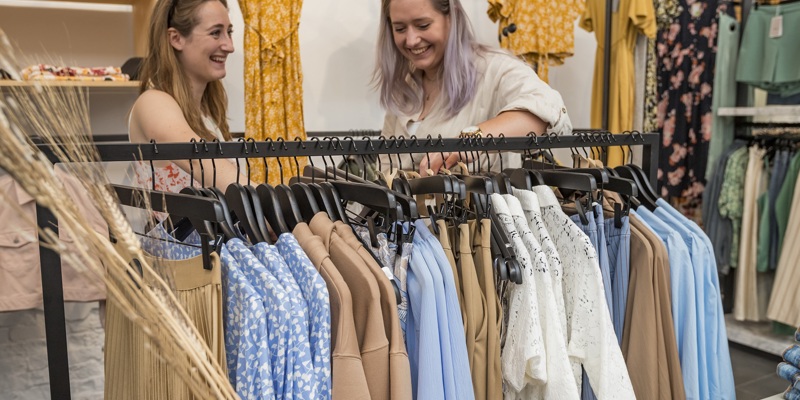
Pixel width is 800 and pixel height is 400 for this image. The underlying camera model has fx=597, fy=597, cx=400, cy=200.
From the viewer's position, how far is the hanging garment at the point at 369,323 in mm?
933

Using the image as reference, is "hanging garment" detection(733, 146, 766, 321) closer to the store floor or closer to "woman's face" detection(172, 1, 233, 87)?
the store floor

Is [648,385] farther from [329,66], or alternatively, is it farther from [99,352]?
[329,66]

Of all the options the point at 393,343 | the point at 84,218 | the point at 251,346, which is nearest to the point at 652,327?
the point at 393,343

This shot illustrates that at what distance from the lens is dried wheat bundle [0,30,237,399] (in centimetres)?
44

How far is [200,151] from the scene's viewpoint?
111 cm

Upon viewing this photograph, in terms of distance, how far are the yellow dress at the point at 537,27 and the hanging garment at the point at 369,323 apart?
2.95 meters

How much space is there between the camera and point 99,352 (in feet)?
8.29

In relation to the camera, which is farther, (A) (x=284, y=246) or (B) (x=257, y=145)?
(B) (x=257, y=145)

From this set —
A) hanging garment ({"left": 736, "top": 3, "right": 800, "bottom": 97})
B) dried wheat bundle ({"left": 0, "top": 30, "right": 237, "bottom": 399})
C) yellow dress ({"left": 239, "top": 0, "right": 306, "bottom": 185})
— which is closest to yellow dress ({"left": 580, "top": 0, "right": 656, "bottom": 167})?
hanging garment ({"left": 736, "top": 3, "right": 800, "bottom": 97})

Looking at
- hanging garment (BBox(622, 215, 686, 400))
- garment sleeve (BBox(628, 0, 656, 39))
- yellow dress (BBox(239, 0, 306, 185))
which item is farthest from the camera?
garment sleeve (BBox(628, 0, 656, 39))

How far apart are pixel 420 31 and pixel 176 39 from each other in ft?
2.50

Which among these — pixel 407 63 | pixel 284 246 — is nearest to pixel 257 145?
pixel 284 246

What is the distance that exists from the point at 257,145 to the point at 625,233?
79 cm

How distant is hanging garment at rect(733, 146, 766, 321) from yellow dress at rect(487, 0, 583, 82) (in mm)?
1240
